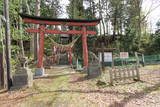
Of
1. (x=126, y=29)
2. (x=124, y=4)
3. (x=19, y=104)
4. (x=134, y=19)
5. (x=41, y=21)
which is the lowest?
(x=19, y=104)

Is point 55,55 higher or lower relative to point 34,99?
higher

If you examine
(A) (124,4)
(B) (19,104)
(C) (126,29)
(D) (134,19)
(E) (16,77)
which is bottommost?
(B) (19,104)

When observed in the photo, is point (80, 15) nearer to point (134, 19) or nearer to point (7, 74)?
point (134, 19)

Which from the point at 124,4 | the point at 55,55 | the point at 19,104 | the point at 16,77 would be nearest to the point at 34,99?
the point at 19,104

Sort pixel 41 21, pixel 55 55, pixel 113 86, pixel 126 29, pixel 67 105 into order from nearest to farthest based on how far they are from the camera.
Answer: pixel 67 105, pixel 113 86, pixel 41 21, pixel 55 55, pixel 126 29

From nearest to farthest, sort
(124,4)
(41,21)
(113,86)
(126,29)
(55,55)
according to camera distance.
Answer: (113,86), (41,21), (55,55), (124,4), (126,29)

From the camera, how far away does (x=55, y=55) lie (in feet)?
41.3

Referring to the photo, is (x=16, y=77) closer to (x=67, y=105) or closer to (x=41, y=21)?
(x=67, y=105)

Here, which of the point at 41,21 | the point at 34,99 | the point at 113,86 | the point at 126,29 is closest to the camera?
the point at 34,99

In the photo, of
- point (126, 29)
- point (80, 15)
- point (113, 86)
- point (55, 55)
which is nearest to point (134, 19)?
point (126, 29)

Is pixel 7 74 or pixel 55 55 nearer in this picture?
pixel 7 74

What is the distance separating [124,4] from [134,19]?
2.95 metres

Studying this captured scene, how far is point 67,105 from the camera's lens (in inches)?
138

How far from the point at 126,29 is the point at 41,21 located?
696 inches
